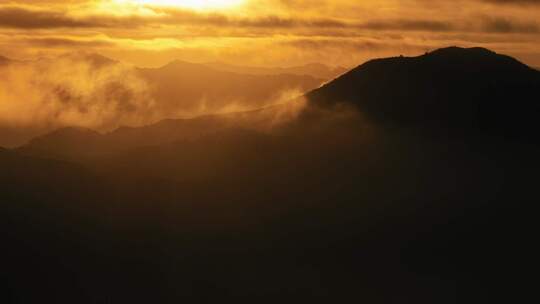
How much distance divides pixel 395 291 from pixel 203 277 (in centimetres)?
4768

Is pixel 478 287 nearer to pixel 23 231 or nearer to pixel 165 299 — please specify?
pixel 165 299

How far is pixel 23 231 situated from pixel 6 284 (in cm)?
2249

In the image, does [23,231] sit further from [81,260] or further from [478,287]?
[478,287]

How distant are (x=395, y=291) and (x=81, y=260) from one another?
76.9 m

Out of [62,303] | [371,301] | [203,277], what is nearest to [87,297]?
[62,303]

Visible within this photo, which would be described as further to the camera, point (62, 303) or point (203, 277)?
point (203, 277)

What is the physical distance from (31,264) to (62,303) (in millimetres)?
14513

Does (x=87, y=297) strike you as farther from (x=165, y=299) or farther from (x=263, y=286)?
(x=263, y=286)

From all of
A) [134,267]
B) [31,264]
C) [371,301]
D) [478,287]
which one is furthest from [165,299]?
[478,287]

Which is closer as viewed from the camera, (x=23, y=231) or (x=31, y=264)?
(x=31, y=264)

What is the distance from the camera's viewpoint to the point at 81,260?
7564 inches

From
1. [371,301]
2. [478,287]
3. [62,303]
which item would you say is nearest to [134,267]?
[62,303]

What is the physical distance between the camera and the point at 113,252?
200 meters

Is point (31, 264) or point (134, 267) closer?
point (31, 264)
